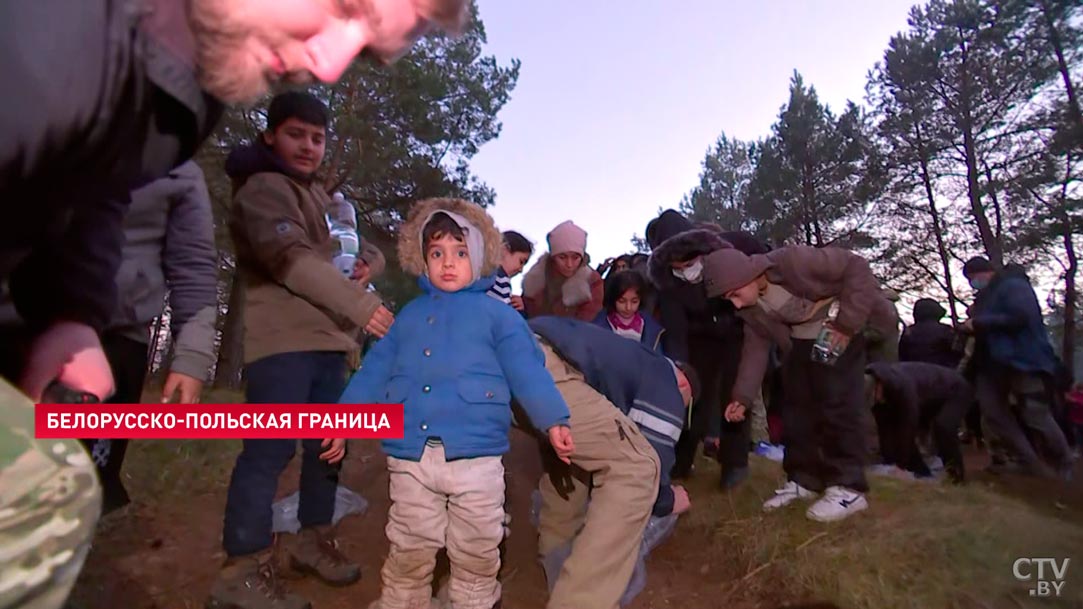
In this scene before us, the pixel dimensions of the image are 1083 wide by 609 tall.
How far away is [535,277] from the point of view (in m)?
4.93

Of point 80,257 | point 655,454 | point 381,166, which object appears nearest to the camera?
Answer: point 80,257

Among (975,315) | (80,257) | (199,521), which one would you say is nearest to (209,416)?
(80,257)

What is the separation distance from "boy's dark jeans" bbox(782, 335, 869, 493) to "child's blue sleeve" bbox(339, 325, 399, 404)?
2.21m

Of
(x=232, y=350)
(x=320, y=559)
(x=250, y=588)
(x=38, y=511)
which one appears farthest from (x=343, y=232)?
(x=232, y=350)

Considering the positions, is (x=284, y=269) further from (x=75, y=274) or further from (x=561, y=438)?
(x=75, y=274)

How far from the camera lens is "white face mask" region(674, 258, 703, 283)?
4145 mm

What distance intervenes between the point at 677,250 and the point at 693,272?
0.17m

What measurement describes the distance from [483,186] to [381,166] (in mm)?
3189

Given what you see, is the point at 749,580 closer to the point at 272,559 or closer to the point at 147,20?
the point at 272,559

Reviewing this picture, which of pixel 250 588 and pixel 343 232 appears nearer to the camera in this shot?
pixel 250 588

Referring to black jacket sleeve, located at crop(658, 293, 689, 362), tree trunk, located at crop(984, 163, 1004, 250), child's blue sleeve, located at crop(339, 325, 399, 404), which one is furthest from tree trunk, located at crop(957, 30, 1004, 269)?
child's blue sleeve, located at crop(339, 325, 399, 404)

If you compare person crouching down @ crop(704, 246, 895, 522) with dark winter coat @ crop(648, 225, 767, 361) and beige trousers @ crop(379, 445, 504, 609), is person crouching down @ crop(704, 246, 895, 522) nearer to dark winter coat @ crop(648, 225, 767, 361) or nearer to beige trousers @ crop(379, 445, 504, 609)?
dark winter coat @ crop(648, 225, 767, 361)

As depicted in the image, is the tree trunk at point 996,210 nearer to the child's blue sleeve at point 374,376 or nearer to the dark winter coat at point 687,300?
the dark winter coat at point 687,300

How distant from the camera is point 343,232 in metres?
3.00
